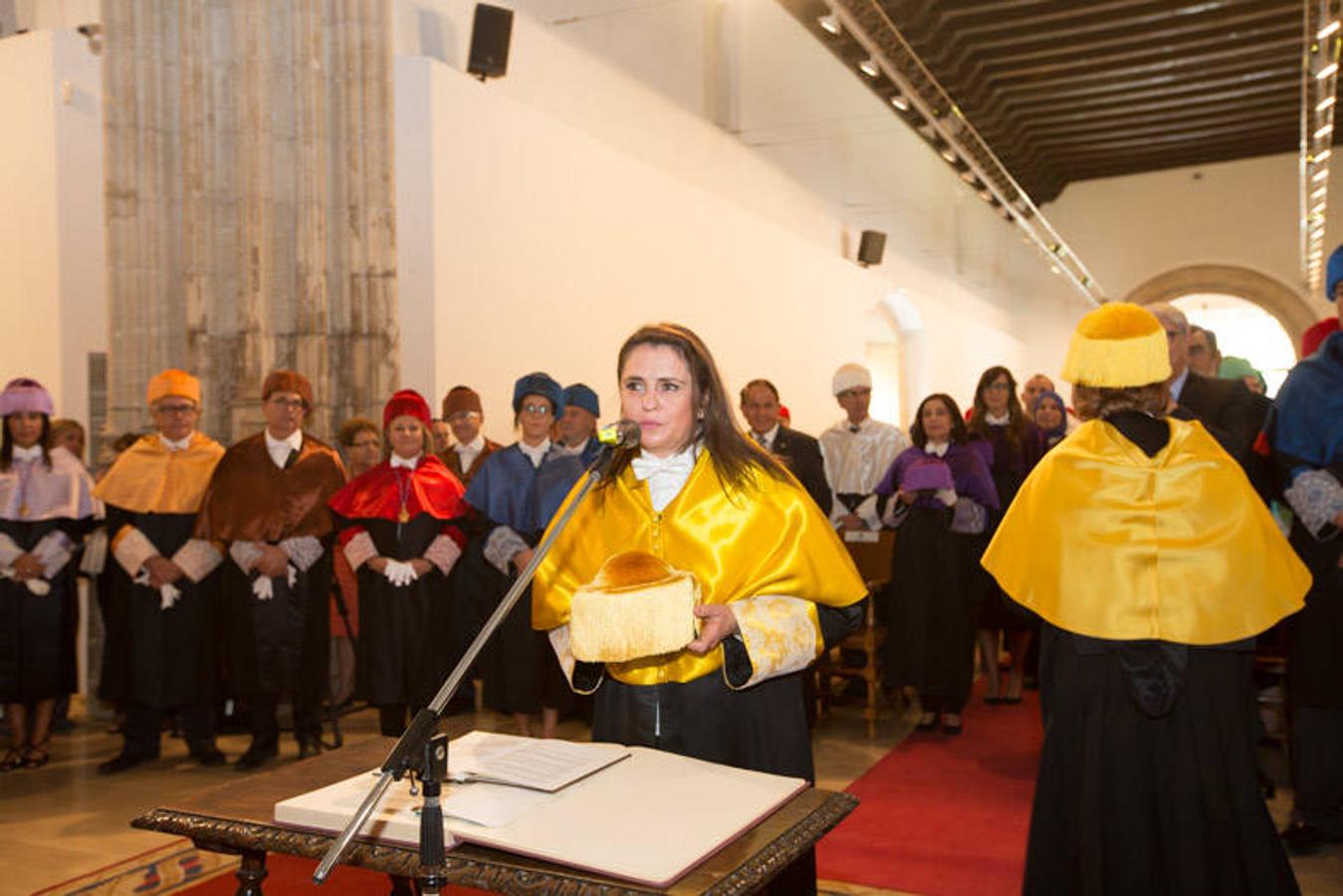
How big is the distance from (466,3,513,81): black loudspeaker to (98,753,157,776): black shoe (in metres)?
4.59

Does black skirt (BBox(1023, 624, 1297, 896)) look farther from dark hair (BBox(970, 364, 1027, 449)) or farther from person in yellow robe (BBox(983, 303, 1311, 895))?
dark hair (BBox(970, 364, 1027, 449))

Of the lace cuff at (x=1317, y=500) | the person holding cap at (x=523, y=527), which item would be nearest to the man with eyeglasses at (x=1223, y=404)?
the lace cuff at (x=1317, y=500)

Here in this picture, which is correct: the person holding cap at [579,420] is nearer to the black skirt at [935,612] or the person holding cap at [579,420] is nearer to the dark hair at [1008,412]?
the black skirt at [935,612]

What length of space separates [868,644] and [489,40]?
4.51 meters

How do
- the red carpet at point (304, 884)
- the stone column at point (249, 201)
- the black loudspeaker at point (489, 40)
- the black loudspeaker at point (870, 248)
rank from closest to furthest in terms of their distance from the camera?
the red carpet at point (304, 884), the stone column at point (249, 201), the black loudspeaker at point (489, 40), the black loudspeaker at point (870, 248)

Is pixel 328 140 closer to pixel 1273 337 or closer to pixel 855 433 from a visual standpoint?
pixel 855 433

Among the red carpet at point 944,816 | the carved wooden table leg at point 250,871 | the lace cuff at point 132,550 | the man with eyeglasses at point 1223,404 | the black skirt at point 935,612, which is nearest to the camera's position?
the carved wooden table leg at point 250,871

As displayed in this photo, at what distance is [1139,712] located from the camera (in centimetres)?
288

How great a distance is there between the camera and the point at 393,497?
5.44 metres

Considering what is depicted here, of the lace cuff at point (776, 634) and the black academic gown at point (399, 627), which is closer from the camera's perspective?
the lace cuff at point (776, 634)

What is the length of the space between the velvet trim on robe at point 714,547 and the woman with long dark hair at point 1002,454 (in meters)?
4.33

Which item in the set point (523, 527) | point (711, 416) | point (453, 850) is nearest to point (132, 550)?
point (523, 527)

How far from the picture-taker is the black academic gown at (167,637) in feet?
18.0

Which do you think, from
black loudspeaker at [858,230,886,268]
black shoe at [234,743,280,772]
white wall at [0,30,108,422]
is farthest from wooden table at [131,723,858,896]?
black loudspeaker at [858,230,886,268]
